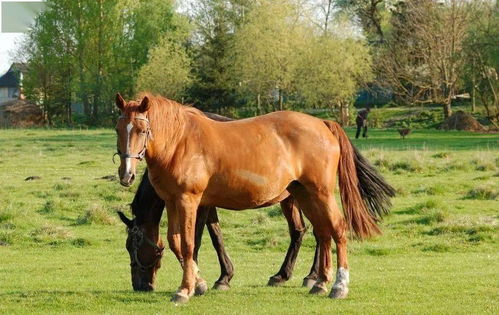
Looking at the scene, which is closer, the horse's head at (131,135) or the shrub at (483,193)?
the horse's head at (131,135)

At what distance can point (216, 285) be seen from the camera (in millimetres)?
10977

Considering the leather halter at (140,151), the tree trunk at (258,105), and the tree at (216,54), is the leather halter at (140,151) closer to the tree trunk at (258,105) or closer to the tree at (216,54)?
the tree at (216,54)

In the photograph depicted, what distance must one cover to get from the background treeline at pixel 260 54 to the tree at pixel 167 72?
0.36 feet

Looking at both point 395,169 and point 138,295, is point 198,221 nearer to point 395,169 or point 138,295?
point 138,295

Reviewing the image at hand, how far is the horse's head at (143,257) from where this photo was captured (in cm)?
1080

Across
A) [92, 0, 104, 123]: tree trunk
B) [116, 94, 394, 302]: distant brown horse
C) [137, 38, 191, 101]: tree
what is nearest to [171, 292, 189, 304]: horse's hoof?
[116, 94, 394, 302]: distant brown horse

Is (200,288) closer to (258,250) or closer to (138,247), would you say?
(138,247)

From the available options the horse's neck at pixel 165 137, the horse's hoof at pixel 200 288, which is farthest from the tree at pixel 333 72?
the horse's neck at pixel 165 137

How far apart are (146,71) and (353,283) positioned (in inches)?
2472

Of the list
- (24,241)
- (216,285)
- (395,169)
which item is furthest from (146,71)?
(216,285)

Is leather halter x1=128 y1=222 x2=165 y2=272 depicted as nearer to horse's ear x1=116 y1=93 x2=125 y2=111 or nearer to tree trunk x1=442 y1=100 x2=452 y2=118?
horse's ear x1=116 y1=93 x2=125 y2=111

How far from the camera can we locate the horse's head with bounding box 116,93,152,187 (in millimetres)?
8867

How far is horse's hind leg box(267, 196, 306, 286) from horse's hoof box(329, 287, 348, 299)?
163 centimetres

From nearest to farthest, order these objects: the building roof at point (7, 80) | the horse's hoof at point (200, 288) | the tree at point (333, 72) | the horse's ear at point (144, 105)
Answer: the horse's ear at point (144, 105)
the horse's hoof at point (200, 288)
the tree at point (333, 72)
the building roof at point (7, 80)
